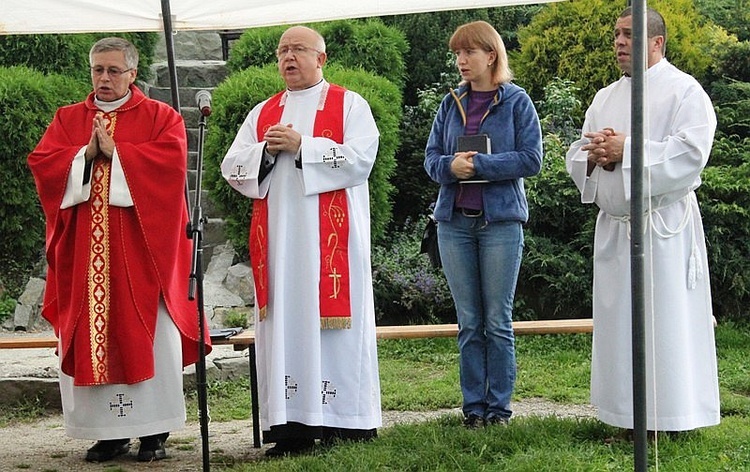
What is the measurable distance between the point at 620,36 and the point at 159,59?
8230mm

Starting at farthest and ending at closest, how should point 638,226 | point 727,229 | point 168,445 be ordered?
point 727,229, point 168,445, point 638,226

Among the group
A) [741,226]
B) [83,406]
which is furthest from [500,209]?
[741,226]

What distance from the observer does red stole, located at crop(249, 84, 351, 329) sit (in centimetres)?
589

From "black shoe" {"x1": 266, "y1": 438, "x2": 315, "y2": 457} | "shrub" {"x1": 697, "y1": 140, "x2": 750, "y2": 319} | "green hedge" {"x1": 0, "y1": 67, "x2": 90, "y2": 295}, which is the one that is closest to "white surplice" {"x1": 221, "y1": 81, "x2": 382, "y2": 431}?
"black shoe" {"x1": 266, "y1": 438, "x2": 315, "y2": 457}

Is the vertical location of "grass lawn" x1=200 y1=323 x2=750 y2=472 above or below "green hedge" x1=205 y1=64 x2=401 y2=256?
below

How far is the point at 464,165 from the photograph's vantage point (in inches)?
229

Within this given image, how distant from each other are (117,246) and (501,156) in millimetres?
2004

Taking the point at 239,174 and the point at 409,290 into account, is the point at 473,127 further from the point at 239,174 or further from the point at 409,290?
the point at 409,290

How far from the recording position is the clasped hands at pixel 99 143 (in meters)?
5.85

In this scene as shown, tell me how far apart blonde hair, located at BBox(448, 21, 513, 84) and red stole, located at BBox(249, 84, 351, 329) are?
2.26ft

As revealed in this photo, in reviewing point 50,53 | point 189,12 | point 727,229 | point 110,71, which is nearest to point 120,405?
point 110,71

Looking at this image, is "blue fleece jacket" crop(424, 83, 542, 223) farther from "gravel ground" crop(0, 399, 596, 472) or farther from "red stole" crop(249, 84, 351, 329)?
"gravel ground" crop(0, 399, 596, 472)

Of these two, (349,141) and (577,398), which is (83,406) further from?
(577,398)

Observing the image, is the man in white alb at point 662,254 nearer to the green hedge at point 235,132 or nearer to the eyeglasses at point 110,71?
the eyeglasses at point 110,71
